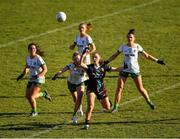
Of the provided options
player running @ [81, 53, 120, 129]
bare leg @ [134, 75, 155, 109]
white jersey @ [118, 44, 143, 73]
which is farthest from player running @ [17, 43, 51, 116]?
bare leg @ [134, 75, 155, 109]

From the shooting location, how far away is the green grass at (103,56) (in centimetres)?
1587

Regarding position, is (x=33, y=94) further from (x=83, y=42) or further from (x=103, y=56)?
(x=103, y=56)

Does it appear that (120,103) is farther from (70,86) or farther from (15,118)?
(15,118)

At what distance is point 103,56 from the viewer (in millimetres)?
22234

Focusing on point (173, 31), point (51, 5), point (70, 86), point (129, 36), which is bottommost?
point (70, 86)

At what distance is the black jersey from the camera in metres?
16.2

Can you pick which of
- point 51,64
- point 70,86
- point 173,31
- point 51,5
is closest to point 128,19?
point 173,31

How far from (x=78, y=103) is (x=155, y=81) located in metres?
4.30

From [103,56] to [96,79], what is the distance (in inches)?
231

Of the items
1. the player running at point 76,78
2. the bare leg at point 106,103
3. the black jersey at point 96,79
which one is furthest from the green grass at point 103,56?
the black jersey at point 96,79

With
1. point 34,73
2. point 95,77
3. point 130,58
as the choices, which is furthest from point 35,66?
point 130,58

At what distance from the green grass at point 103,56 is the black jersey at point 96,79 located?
0.75 meters

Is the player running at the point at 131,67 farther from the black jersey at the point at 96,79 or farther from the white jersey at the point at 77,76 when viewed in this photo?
the white jersey at the point at 77,76

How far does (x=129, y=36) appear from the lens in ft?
55.1
